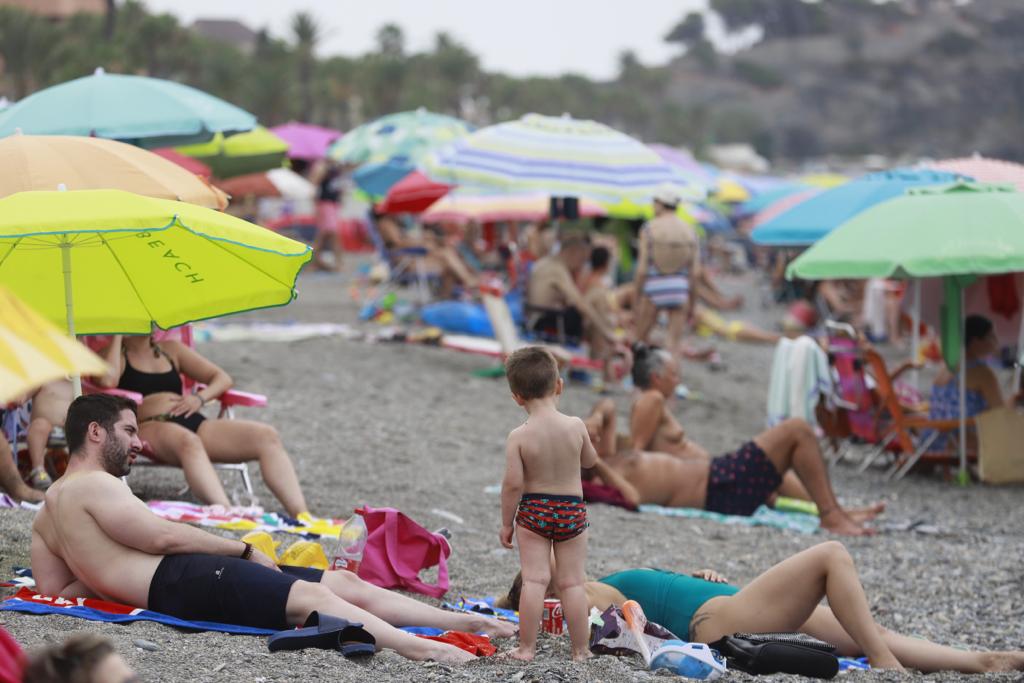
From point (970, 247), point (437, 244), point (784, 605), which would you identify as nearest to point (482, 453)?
point (970, 247)

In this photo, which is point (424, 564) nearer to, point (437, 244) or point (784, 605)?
point (784, 605)

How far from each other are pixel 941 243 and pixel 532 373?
4356mm

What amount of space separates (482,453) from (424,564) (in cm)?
338


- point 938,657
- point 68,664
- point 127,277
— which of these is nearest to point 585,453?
point 938,657

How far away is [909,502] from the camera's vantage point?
7957mm

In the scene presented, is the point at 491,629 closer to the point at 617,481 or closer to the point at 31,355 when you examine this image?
the point at 31,355

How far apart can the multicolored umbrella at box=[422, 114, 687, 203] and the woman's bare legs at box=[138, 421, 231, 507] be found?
3905 mm

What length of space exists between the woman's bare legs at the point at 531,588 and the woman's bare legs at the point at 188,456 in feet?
6.89

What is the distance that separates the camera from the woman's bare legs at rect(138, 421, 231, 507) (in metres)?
5.75

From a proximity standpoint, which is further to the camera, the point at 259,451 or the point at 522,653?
the point at 259,451

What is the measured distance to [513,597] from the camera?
184 inches

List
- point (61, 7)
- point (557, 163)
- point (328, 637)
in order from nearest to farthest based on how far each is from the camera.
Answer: point (328, 637) < point (557, 163) < point (61, 7)

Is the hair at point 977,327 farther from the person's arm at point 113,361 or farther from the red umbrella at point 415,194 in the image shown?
the red umbrella at point 415,194

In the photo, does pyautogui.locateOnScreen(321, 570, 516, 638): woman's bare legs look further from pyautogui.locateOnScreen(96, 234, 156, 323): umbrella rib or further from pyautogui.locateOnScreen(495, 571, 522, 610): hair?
pyautogui.locateOnScreen(96, 234, 156, 323): umbrella rib
